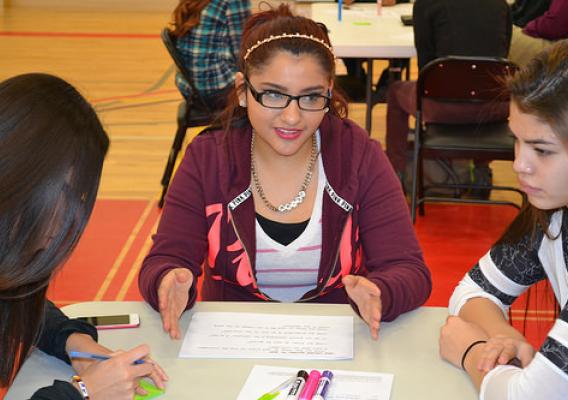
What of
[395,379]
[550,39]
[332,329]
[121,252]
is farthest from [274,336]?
[550,39]

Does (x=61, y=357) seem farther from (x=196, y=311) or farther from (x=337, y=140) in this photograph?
(x=337, y=140)

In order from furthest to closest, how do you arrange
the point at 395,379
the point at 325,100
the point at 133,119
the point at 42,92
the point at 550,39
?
1. the point at 133,119
2. the point at 550,39
3. the point at 325,100
4. the point at 395,379
5. the point at 42,92

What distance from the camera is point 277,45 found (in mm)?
2047

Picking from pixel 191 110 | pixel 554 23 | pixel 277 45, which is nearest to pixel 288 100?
pixel 277 45

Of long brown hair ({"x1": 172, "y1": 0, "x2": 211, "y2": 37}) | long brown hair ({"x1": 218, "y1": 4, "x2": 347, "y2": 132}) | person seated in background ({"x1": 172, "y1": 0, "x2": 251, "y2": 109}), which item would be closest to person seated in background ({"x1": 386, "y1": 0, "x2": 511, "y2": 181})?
person seated in background ({"x1": 172, "y1": 0, "x2": 251, "y2": 109})

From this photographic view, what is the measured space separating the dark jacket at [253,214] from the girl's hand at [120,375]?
0.47 meters

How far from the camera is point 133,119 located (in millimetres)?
6051

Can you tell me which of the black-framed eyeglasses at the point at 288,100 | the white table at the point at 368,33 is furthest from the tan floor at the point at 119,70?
the black-framed eyeglasses at the point at 288,100

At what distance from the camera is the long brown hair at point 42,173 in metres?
1.27

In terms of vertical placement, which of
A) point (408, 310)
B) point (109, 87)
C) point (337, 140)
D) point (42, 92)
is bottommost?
point (109, 87)

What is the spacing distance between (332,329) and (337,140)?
0.57 m

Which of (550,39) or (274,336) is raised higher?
(274,336)

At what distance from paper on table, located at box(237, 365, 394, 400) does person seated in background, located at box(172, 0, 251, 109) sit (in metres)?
2.77

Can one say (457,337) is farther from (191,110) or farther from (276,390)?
(191,110)
